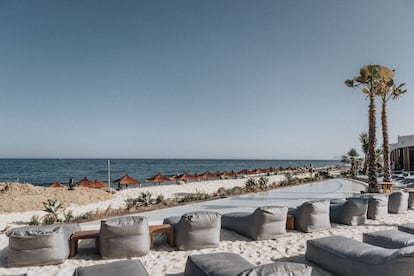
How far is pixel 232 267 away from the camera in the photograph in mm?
2699

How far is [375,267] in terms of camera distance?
9.26 feet

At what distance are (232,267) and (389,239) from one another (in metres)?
2.69

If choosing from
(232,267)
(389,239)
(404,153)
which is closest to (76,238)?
(232,267)

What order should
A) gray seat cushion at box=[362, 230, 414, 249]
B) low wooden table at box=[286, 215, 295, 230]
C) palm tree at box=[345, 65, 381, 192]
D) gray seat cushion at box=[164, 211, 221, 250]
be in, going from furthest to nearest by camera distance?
palm tree at box=[345, 65, 381, 192]
low wooden table at box=[286, 215, 295, 230]
gray seat cushion at box=[164, 211, 221, 250]
gray seat cushion at box=[362, 230, 414, 249]

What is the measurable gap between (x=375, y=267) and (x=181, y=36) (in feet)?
45.0

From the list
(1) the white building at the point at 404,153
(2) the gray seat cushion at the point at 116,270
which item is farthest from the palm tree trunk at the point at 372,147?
(1) the white building at the point at 404,153

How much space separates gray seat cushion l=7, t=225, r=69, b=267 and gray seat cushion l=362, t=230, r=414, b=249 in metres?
4.67

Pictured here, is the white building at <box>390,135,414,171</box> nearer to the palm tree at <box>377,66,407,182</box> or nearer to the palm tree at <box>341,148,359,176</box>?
the palm tree at <box>341,148,359,176</box>

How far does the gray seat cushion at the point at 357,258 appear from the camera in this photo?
2498 mm

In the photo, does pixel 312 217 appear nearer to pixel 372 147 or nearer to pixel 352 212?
pixel 352 212

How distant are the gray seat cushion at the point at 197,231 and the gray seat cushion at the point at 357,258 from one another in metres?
1.56

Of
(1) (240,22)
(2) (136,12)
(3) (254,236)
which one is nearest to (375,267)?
(3) (254,236)


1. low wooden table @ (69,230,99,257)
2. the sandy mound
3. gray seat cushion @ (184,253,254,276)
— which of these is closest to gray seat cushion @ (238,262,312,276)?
gray seat cushion @ (184,253,254,276)

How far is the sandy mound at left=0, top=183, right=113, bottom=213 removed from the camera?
9.98 m
